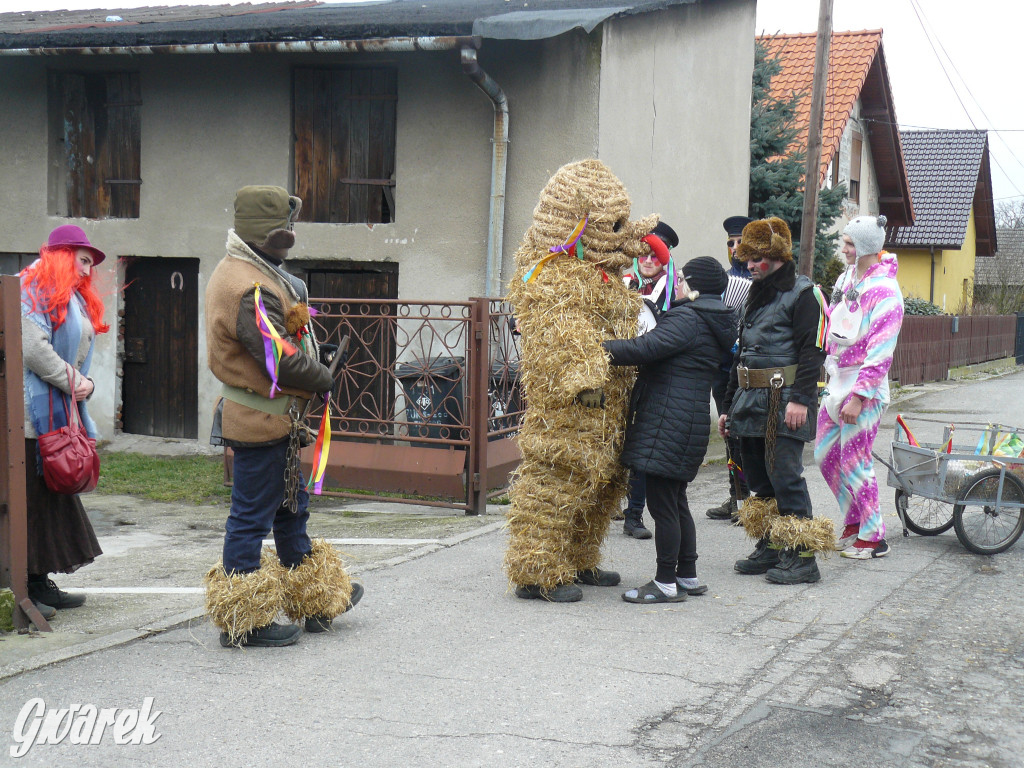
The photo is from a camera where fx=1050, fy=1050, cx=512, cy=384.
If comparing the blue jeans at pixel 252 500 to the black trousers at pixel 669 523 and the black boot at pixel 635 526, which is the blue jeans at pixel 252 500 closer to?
the black trousers at pixel 669 523

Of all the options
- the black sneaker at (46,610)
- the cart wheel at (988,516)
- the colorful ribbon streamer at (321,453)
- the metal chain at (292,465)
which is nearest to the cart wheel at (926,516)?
the cart wheel at (988,516)

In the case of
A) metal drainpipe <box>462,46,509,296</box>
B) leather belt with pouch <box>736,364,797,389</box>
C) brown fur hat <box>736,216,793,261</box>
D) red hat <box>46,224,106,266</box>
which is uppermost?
metal drainpipe <box>462,46,509,296</box>

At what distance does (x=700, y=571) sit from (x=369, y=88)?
7342 millimetres

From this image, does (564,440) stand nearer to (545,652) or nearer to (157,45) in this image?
(545,652)

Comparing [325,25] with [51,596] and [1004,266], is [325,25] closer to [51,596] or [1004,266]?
[51,596]

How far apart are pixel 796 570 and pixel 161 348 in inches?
352

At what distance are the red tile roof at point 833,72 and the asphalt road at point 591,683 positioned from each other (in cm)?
1627

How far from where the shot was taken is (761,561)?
20.0ft

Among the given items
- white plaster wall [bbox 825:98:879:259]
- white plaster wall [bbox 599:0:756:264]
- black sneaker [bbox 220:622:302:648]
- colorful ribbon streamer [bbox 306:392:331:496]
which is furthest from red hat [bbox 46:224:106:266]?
white plaster wall [bbox 825:98:879:259]

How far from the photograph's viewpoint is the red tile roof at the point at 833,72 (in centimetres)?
2128

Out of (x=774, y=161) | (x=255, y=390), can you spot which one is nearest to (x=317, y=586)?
(x=255, y=390)

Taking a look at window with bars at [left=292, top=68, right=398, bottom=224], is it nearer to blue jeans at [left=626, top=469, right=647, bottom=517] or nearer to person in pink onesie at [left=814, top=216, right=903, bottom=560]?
blue jeans at [left=626, top=469, right=647, bottom=517]

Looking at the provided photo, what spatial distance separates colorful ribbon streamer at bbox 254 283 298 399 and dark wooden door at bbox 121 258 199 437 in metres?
8.34

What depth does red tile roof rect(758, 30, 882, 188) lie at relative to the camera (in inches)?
838
